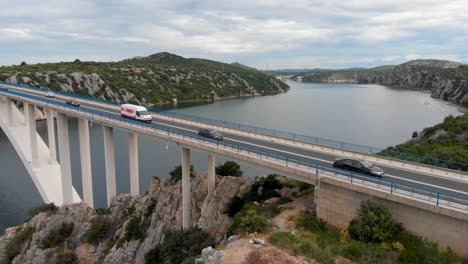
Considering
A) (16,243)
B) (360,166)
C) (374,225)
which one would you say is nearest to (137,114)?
(16,243)

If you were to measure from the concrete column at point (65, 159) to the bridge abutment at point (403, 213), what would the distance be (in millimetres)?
36297

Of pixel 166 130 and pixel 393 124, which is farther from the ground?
pixel 166 130

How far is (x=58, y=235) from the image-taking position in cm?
3788

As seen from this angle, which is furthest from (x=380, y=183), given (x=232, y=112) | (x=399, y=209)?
(x=232, y=112)

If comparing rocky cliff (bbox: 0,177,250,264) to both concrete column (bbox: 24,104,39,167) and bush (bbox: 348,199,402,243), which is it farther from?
concrete column (bbox: 24,104,39,167)

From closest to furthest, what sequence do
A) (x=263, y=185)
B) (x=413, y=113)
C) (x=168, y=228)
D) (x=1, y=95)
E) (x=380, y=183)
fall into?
(x=380, y=183) → (x=263, y=185) → (x=168, y=228) → (x=1, y=95) → (x=413, y=113)

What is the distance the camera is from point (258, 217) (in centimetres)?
2030

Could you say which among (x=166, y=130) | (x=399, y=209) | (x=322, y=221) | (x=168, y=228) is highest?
(x=166, y=130)

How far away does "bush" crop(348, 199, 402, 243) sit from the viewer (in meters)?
18.2

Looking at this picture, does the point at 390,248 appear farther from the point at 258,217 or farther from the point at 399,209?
the point at 258,217

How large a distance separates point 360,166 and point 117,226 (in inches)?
1002

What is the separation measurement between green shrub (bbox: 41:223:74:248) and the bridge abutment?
28765 millimetres

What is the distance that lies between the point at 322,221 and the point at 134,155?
80.0 ft

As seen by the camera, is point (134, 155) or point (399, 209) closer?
point (399, 209)
